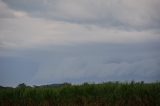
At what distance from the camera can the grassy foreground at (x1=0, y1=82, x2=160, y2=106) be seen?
21281 millimetres

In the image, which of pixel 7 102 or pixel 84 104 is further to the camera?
pixel 7 102

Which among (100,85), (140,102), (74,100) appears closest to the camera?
(140,102)

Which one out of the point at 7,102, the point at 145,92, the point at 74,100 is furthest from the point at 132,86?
the point at 7,102

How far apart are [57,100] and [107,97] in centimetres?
259

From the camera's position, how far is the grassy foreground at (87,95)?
838 inches

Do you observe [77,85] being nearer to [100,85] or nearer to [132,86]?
[100,85]

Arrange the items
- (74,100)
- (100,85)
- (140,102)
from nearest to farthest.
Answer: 1. (140,102)
2. (74,100)
3. (100,85)

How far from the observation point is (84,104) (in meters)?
20.9

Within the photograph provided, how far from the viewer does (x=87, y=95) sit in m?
22.7

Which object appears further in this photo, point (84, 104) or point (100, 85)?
point (100, 85)

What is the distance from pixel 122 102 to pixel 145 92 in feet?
5.27

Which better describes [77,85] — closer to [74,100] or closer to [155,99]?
[74,100]

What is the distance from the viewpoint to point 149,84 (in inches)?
912

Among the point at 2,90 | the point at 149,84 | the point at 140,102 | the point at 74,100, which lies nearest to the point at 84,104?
the point at 74,100
